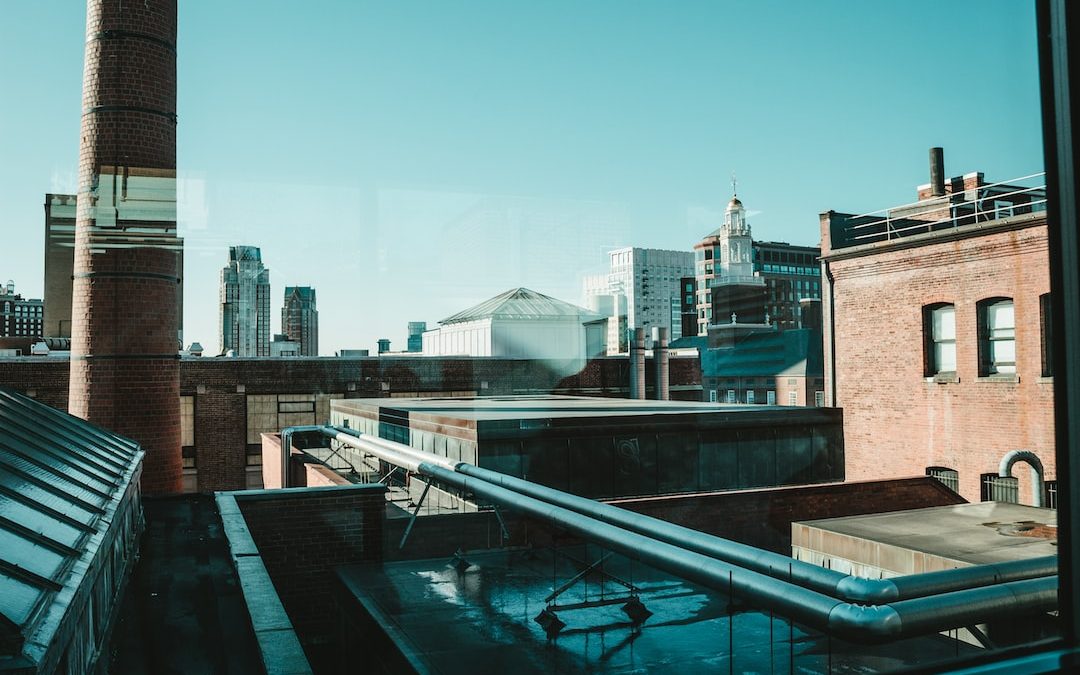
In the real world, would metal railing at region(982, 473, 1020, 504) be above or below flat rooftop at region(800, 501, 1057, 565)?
above

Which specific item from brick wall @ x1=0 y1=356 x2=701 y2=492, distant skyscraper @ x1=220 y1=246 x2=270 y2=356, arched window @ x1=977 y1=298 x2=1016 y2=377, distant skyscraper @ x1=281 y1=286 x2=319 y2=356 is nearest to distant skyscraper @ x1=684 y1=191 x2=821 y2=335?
arched window @ x1=977 y1=298 x2=1016 y2=377

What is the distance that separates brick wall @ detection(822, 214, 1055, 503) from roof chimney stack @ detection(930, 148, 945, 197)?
0.82 feet

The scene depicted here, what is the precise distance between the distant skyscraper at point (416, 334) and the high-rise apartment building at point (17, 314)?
6.35 feet

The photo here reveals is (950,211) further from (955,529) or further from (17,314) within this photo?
(17,314)

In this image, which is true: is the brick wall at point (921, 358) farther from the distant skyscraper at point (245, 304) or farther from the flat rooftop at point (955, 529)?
the distant skyscraper at point (245, 304)

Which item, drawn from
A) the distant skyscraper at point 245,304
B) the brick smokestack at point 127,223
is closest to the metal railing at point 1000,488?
the distant skyscraper at point 245,304

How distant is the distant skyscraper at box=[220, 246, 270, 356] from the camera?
13.8 feet

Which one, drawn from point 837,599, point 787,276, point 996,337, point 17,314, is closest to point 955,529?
point 996,337

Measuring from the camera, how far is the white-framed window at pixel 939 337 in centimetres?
424

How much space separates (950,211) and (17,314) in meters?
4.57

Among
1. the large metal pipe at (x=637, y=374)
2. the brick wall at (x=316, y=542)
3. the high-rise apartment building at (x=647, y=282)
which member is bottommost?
the brick wall at (x=316, y=542)

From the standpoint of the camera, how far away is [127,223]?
6.10 m

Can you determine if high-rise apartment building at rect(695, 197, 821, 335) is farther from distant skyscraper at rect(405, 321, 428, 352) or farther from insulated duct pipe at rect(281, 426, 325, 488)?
A: insulated duct pipe at rect(281, 426, 325, 488)

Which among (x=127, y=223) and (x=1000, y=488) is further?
(x=127, y=223)
